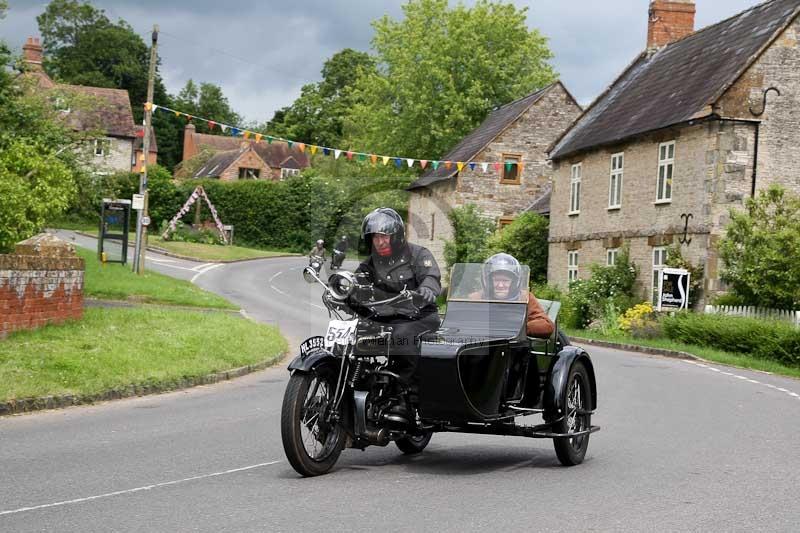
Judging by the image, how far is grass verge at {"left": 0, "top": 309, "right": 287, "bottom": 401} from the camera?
13586 millimetres

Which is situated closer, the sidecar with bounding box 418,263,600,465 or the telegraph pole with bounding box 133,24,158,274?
the sidecar with bounding box 418,263,600,465

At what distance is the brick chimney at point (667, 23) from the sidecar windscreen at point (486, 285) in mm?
33587

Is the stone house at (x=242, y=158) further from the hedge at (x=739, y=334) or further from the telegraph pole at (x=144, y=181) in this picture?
the hedge at (x=739, y=334)

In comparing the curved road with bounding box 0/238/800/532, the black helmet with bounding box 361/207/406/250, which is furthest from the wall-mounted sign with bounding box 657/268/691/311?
the black helmet with bounding box 361/207/406/250

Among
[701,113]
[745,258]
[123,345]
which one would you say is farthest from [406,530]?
[701,113]

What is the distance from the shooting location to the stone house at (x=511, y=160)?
52.8 m

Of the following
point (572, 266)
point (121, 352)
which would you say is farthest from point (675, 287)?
point (121, 352)

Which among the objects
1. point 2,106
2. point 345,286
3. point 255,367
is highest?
point 2,106

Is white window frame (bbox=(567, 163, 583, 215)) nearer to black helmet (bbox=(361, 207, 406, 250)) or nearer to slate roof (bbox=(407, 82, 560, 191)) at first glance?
slate roof (bbox=(407, 82, 560, 191))

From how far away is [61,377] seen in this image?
13.7 m

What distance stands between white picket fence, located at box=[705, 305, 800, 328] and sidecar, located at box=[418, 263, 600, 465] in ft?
53.2

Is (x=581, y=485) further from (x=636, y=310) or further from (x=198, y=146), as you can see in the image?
(x=198, y=146)

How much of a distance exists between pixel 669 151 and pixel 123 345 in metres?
20.6

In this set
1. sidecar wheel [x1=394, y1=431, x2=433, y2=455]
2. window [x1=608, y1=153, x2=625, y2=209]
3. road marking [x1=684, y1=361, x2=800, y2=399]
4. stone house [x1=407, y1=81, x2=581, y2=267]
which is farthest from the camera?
stone house [x1=407, y1=81, x2=581, y2=267]
